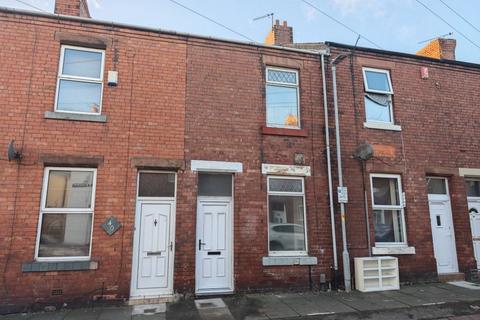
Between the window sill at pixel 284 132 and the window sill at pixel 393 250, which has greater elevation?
the window sill at pixel 284 132

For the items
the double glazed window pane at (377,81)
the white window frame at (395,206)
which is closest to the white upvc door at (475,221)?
the white window frame at (395,206)

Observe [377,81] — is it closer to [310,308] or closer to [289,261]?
[289,261]

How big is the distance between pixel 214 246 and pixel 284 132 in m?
3.33

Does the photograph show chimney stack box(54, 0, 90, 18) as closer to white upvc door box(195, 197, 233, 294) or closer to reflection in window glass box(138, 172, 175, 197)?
reflection in window glass box(138, 172, 175, 197)

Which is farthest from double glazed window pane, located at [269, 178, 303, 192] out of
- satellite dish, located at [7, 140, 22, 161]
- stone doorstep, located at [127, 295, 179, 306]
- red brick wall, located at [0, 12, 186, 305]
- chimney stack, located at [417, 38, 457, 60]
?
chimney stack, located at [417, 38, 457, 60]

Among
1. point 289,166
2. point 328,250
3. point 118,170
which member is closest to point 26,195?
point 118,170

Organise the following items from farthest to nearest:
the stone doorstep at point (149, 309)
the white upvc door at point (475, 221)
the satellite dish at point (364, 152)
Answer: the white upvc door at point (475, 221), the satellite dish at point (364, 152), the stone doorstep at point (149, 309)

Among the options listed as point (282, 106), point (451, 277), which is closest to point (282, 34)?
point (282, 106)

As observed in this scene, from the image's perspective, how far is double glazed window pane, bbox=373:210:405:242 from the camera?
887cm

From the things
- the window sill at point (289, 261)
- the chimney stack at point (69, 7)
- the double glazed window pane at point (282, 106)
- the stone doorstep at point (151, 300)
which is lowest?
the stone doorstep at point (151, 300)

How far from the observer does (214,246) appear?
7.80m

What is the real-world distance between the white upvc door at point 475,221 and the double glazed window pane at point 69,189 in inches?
410

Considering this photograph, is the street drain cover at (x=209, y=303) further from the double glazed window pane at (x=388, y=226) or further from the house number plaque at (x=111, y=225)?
the double glazed window pane at (x=388, y=226)

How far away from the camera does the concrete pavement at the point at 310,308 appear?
20.5ft
